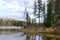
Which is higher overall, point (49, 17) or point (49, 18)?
point (49, 17)

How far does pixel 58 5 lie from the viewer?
70.2 metres

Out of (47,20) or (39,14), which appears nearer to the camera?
(47,20)

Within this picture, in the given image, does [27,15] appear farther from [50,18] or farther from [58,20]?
[58,20]

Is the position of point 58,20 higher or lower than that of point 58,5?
lower

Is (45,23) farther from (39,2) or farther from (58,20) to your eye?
(58,20)

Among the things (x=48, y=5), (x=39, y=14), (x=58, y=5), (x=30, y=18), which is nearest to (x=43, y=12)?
(x=39, y=14)

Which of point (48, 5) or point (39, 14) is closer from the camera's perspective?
point (48, 5)

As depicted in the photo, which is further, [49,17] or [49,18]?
[49,17]

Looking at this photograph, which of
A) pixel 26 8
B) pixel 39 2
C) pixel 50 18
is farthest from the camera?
pixel 26 8

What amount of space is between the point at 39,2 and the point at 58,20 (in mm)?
33407

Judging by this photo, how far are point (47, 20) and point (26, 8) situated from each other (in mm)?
23487

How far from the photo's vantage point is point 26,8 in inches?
4476

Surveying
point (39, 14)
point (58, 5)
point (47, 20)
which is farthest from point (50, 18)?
point (58, 5)

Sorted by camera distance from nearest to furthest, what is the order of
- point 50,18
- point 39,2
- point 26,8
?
point 50,18 < point 39,2 < point 26,8
